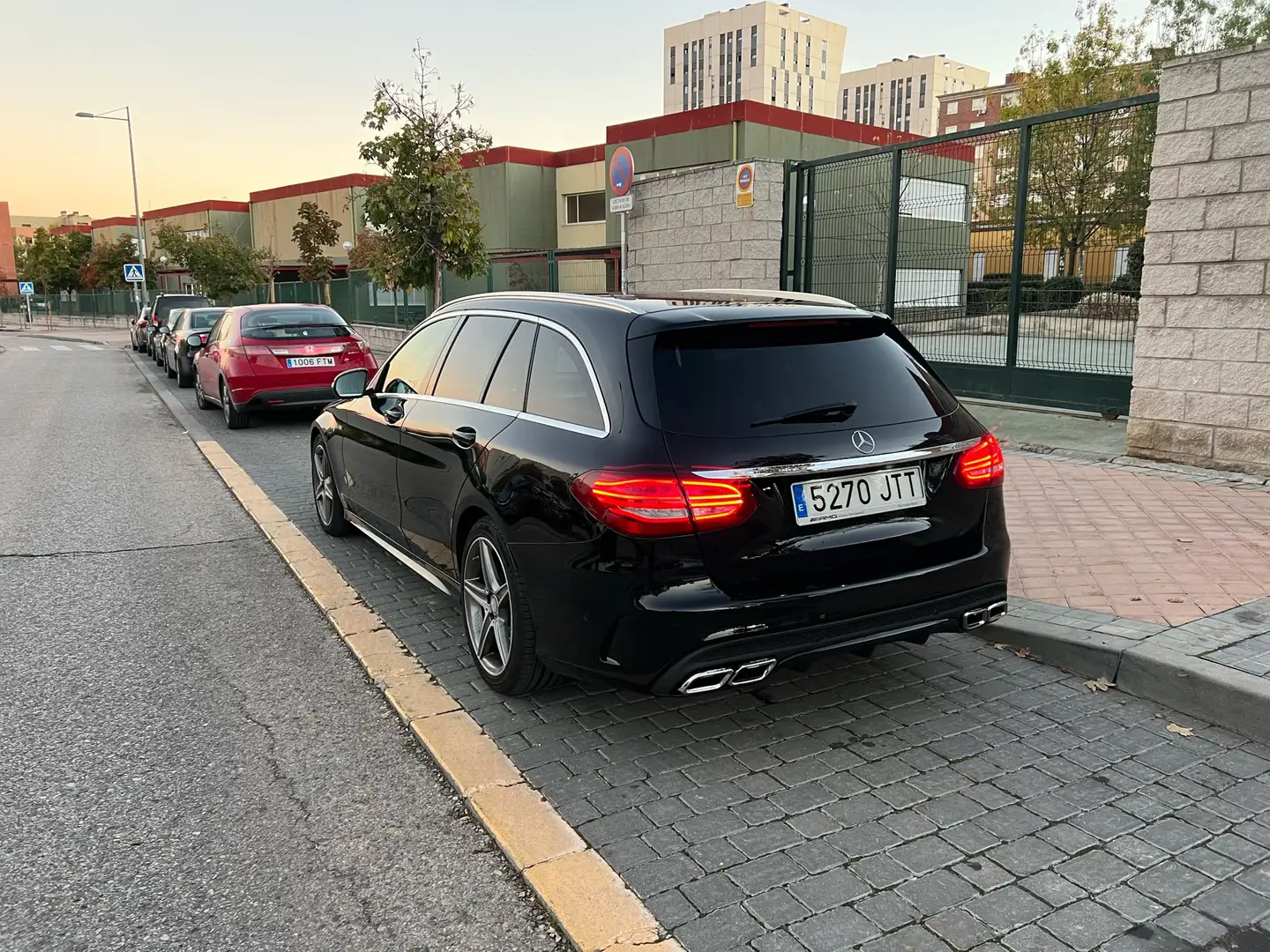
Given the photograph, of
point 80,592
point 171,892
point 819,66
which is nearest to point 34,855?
point 171,892

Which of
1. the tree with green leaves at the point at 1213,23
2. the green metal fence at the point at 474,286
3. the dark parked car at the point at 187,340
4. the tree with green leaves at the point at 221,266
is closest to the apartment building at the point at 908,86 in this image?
the tree with green leaves at the point at 1213,23

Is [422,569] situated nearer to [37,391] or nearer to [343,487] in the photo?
[343,487]

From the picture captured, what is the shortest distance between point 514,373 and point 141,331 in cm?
3032

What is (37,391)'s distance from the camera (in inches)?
728

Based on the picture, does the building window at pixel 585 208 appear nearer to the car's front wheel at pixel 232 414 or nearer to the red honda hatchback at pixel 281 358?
the red honda hatchback at pixel 281 358

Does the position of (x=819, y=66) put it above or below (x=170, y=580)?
above

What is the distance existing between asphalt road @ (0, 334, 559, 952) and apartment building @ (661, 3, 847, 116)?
13392 cm

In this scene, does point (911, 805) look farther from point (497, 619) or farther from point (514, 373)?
point (514, 373)

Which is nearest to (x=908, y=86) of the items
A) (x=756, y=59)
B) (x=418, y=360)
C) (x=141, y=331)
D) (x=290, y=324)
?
(x=756, y=59)

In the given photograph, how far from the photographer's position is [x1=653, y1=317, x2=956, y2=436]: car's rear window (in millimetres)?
3342

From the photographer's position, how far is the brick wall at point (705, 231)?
12.8 metres

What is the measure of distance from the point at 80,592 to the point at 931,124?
157327 mm

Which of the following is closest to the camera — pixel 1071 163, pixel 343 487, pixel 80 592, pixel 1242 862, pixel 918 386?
pixel 1242 862

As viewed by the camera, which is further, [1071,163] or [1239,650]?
[1071,163]
